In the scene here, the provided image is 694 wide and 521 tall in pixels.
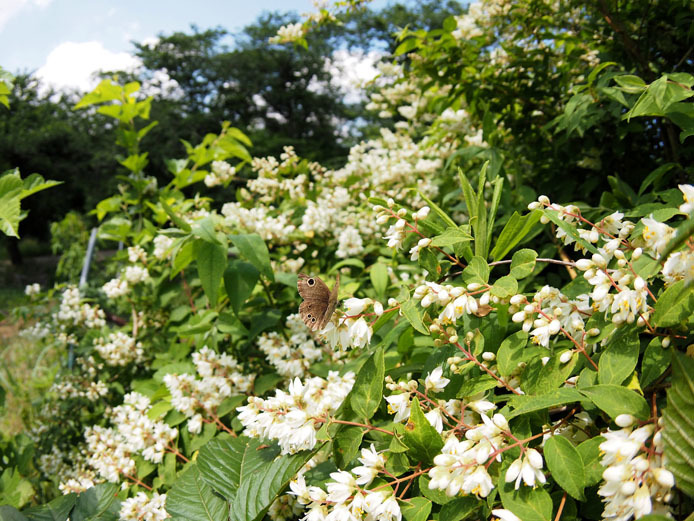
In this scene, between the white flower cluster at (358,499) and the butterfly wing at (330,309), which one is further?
the butterfly wing at (330,309)

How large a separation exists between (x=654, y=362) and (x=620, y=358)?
0.06 metres

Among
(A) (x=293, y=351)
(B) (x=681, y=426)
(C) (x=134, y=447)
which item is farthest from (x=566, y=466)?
(C) (x=134, y=447)

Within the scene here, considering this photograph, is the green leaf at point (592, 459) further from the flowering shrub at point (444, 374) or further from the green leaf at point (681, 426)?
the green leaf at point (681, 426)

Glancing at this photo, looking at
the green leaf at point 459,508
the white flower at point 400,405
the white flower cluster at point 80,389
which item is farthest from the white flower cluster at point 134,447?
the green leaf at point 459,508

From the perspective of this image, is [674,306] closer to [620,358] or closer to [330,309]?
[620,358]

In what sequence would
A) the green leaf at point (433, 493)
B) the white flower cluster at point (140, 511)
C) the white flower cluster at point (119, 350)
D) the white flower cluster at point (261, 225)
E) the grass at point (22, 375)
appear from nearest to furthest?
the green leaf at point (433, 493), the white flower cluster at point (140, 511), the white flower cluster at point (261, 225), the white flower cluster at point (119, 350), the grass at point (22, 375)

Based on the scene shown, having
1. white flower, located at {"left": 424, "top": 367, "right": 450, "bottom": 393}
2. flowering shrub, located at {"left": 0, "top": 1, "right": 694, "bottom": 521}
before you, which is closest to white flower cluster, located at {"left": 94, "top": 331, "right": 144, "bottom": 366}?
flowering shrub, located at {"left": 0, "top": 1, "right": 694, "bottom": 521}

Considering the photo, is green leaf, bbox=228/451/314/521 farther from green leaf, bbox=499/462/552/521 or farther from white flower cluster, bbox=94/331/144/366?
white flower cluster, bbox=94/331/144/366

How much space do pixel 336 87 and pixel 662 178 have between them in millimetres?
29601

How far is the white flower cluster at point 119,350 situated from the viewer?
91.3 inches

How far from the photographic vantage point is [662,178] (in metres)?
1.55

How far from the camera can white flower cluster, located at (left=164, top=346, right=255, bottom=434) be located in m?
1.60

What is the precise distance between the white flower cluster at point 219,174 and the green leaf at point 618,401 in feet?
8.55

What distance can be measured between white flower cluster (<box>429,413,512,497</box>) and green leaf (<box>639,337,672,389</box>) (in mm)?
257
